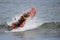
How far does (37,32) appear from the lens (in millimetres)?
5031

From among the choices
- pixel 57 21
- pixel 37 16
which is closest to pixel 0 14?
pixel 37 16

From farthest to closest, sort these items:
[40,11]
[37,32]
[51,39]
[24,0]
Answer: [24,0] → [40,11] → [37,32] → [51,39]

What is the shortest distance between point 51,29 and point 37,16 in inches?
31.3

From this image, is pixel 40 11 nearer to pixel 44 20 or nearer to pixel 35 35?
pixel 44 20

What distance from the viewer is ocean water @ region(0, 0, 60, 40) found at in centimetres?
471

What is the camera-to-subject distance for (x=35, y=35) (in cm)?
480

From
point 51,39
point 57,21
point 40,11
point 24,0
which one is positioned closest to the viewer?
point 51,39

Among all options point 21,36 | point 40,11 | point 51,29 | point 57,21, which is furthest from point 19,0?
point 21,36

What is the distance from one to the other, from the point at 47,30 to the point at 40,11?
111cm

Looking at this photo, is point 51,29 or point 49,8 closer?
point 51,29

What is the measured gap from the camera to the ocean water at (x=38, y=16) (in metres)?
4.71

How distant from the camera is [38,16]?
5.98m

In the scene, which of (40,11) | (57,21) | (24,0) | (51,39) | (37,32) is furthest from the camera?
(24,0)

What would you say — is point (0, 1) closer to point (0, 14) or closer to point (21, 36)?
point (0, 14)
